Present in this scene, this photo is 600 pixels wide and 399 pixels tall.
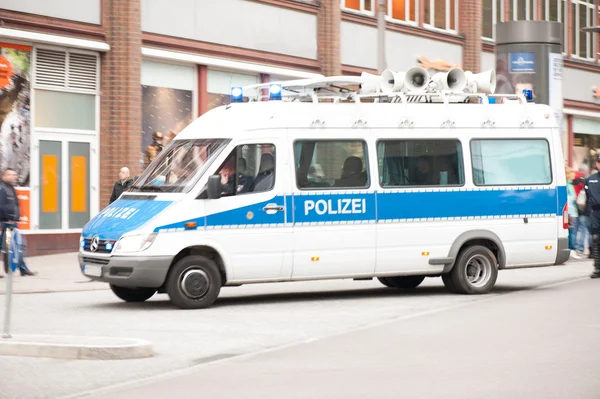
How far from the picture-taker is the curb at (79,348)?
9992 millimetres

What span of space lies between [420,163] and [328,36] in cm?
1504

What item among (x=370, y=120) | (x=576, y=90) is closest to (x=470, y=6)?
(x=576, y=90)

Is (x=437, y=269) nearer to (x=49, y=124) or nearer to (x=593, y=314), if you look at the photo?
(x=593, y=314)

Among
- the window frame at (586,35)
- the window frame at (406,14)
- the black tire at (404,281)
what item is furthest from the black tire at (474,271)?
the window frame at (586,35)

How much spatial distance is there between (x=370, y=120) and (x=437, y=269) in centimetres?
211

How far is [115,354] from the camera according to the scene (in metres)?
10.0

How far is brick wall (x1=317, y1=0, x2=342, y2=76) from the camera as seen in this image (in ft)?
100.0

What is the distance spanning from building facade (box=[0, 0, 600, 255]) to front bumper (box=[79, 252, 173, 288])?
9.19m

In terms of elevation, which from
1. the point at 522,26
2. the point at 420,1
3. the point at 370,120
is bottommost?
the point at 370,120

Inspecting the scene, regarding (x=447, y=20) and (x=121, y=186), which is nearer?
(x=121, y=186)

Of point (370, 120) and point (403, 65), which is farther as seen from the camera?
point (403, 65)

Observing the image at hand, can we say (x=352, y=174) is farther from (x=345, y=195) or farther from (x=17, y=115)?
(x=17, y=115)

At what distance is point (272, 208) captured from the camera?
A: 48.3ft

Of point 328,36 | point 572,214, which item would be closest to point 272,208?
point 572,214
